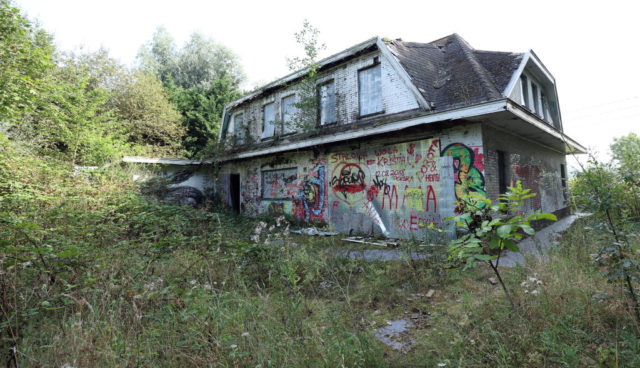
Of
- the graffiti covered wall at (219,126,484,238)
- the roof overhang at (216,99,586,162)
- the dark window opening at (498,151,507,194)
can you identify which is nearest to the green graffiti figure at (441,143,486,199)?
the graffiti covered wall at (219,126,484,238)

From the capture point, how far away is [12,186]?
6.50m

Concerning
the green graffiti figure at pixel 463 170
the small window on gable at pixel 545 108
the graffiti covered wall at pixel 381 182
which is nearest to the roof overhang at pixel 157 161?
the graffiti covered wall at pixel 381 182

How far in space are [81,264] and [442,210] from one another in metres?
6.71

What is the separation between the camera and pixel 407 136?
731 cm

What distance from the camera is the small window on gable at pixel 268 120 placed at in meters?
11.8

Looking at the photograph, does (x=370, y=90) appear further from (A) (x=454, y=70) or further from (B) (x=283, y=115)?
(B) (x=283, y=115)

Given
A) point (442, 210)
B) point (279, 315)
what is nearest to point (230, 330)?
point (279, 315)

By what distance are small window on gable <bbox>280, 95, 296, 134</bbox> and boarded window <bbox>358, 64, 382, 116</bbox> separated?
299cm

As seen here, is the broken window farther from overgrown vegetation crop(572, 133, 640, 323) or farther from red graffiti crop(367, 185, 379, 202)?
overgrown vegetation crop(572, 133, 640, 323)

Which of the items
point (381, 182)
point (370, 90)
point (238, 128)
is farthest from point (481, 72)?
point (238, 128)

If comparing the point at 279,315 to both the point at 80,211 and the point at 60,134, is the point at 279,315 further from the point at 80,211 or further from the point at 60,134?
the point at 60,134

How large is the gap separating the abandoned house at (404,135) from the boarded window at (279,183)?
0.16ft

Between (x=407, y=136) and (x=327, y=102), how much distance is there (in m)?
3.49

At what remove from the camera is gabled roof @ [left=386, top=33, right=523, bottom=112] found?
20.5 ft
